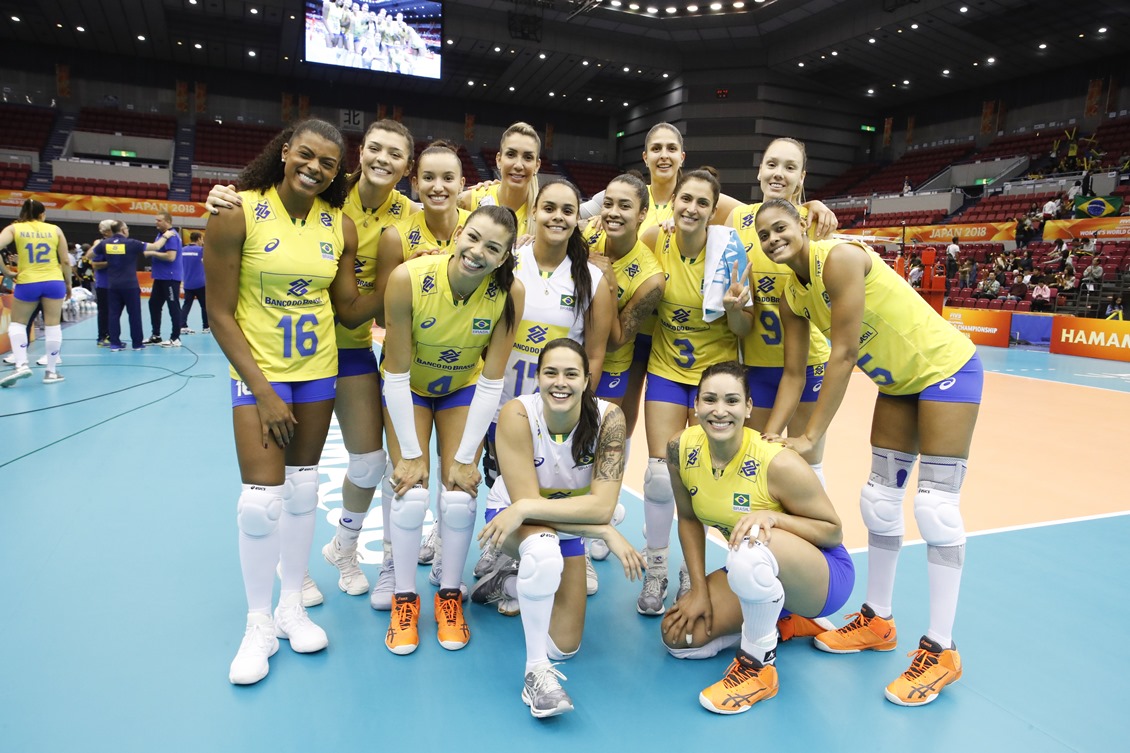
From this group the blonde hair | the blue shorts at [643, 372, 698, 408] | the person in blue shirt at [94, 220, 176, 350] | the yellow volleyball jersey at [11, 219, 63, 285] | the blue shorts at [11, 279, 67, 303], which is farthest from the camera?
the person in blue shirt at [94, 220, 176, 350]

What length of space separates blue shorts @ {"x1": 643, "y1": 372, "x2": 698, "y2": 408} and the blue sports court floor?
963 mm

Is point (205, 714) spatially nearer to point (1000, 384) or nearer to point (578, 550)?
point (578, 550)

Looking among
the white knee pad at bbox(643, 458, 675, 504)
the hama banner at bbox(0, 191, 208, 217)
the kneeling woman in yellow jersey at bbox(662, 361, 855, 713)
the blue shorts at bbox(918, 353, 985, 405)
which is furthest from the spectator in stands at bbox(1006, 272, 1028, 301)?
the hama banner at bbox(0, 191, 208, 217)

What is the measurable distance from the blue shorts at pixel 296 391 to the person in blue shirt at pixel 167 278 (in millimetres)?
8510

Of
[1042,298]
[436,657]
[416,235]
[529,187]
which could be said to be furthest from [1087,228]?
[436,657]

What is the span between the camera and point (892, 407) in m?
2.86

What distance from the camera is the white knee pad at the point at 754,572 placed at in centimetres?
239

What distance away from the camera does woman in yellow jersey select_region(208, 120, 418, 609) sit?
3016 mm

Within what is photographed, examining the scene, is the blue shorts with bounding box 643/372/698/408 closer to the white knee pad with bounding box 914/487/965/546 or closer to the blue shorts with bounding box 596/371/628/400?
the blue shorts with bounding box 596/371/628/400

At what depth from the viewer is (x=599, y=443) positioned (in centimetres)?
276

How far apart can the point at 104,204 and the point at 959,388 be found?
2555 centimetres

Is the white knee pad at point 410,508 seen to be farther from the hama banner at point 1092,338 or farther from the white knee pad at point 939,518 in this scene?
the hama banner at point 1092,338

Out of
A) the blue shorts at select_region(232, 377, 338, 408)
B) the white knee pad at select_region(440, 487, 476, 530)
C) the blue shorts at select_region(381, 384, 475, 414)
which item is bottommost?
the white knee pad at select_region(440, 487, 476, 530)

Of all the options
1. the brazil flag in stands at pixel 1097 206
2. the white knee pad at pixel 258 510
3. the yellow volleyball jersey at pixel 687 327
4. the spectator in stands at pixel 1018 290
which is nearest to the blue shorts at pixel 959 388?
the yellow volleyball jersey at pixel 687 327
